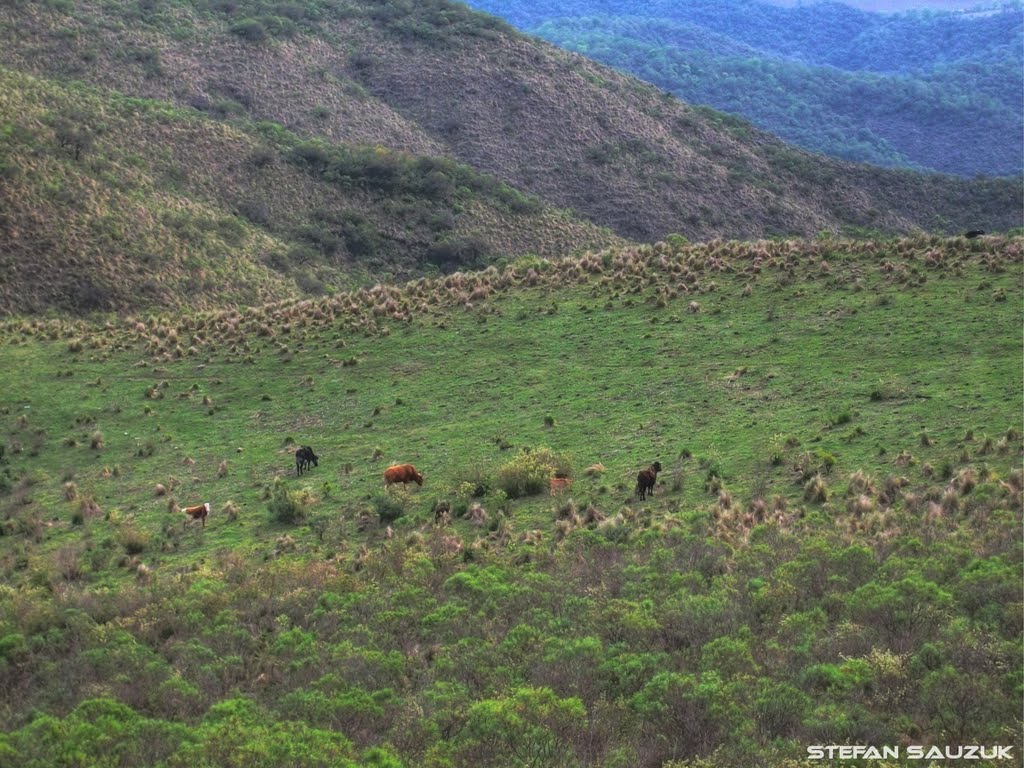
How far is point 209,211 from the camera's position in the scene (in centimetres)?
6219

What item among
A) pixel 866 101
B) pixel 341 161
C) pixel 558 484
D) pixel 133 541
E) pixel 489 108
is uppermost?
pixel 866 101

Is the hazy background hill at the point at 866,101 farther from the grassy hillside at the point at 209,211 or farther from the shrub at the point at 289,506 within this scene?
the shrub at the point at 289,506

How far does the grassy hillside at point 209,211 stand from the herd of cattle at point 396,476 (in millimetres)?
25764

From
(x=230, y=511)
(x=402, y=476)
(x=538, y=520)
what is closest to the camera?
(x=538, y=520)

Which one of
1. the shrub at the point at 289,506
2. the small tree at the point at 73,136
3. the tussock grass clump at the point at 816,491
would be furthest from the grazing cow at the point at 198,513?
the small tree at the point at 73,136

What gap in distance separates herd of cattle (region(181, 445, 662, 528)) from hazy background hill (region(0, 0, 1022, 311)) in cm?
2589

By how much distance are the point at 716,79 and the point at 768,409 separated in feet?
525

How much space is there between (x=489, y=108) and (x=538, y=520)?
7694cm

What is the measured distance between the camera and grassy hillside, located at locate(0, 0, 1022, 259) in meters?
82.7

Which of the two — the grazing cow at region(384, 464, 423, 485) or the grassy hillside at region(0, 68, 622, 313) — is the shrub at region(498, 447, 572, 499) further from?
the grassy hillside at region(0, 68, 622, 313)

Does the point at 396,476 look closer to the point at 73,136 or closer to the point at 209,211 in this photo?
the point at 209,211

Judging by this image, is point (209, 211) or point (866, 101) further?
point (866, 101)

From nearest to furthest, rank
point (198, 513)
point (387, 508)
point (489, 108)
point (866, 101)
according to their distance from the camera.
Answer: point (387, 508)
point (198, 513)
point (489, 108)
point (866, 101)

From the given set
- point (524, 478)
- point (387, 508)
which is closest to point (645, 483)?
point (524, 478)
